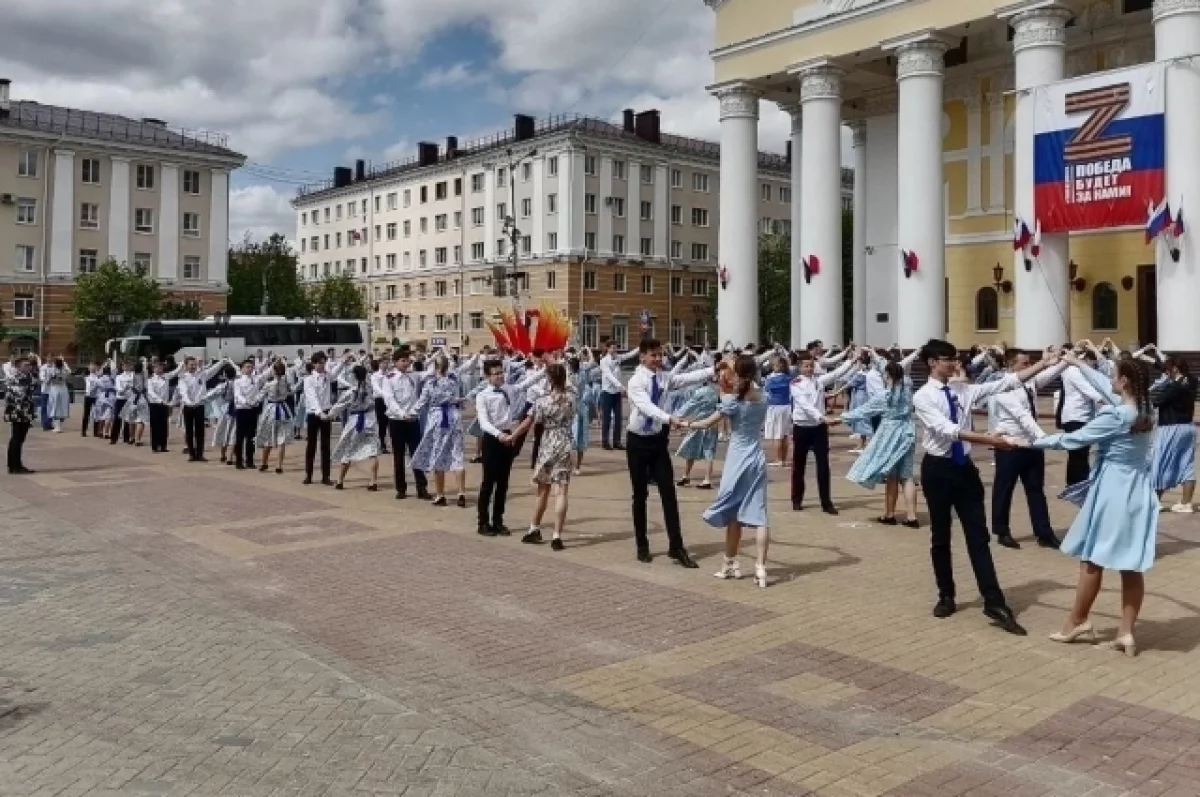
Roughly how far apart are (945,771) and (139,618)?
19.0 feet

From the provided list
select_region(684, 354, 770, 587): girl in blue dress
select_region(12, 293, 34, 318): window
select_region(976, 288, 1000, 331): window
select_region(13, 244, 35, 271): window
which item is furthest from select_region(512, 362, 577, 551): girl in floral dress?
select_region(13, 244, 35, 271): window

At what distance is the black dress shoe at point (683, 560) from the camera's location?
9.75 meters

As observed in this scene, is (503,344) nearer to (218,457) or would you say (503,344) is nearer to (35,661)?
(218,457)

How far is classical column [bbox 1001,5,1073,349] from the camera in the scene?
2911 centimetres

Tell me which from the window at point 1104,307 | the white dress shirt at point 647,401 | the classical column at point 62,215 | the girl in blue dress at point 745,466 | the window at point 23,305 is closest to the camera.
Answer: the girl in blue dress at point 745,466

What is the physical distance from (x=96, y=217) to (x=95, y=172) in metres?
2.69

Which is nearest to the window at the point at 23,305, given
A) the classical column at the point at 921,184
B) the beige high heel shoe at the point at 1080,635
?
the classical column at the point at 921,184

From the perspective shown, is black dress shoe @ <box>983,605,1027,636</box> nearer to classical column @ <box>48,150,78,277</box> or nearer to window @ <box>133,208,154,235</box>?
classical column @ <box>48,150,78,277</box>

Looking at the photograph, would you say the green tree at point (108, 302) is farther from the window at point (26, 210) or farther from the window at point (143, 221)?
the window at point (143, 221)

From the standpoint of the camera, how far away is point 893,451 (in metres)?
11.8

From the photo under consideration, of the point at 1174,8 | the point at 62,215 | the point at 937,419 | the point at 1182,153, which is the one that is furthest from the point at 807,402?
the point at 62,215

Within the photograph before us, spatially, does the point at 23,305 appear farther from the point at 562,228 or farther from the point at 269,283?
the point at 562,228

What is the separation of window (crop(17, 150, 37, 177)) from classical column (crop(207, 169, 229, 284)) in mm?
10094

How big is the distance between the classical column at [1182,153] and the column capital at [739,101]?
45.1ft
